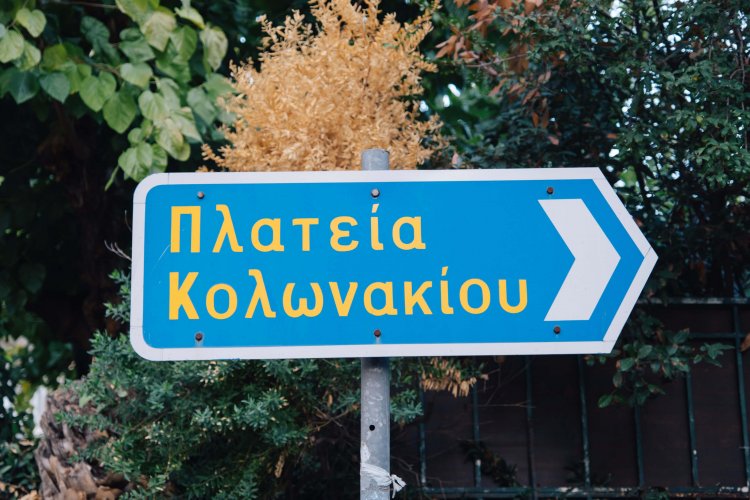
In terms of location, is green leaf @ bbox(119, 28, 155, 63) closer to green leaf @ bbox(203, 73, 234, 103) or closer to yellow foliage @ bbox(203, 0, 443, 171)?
green leaf @ bbox(203, 73, 234, 103)

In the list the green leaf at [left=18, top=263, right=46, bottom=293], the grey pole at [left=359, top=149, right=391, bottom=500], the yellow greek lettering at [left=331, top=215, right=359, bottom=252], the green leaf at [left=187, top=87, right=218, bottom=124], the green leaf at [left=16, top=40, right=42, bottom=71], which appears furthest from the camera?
the green leaf at [left=18, top=263, right=46, bottom=293]

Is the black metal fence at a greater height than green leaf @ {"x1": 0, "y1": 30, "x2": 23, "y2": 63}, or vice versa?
green leaf @ {"x1": 0, "y1": 30, "x2": 23, "y2": 63}

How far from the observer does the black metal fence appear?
4824 mm

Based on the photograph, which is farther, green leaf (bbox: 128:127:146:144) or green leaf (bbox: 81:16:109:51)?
green leaf (bbox: 81:16:109:51)

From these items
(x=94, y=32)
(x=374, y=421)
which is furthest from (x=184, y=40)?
(x=374, y=421)

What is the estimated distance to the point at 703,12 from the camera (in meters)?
3.85

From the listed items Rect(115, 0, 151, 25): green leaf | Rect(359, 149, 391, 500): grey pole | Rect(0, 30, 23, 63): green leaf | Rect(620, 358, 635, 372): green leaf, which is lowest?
Rect(359, 149, 391, 500): grey pole

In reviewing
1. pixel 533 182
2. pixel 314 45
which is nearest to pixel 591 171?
pixel 533 182

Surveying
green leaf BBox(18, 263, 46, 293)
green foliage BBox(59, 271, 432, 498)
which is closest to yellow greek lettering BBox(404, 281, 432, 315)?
green foliage BBox(59, 271, 432, 498)

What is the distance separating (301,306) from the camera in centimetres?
179

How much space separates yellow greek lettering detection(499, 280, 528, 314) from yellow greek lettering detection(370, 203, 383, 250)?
28cm

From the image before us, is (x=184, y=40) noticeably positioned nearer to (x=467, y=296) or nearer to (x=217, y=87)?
(x=217, y=87)

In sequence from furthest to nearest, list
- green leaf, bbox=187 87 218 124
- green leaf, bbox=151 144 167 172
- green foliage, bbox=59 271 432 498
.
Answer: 1. green leaf, bbox=187 87 218 124
2. green leaf, bbox=151 144 167 172
3. green foliage, bbox=59 271 432 498

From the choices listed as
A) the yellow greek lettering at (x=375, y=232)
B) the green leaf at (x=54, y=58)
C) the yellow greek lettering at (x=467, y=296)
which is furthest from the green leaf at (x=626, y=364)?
the green leaf at (x=54, y=58)
